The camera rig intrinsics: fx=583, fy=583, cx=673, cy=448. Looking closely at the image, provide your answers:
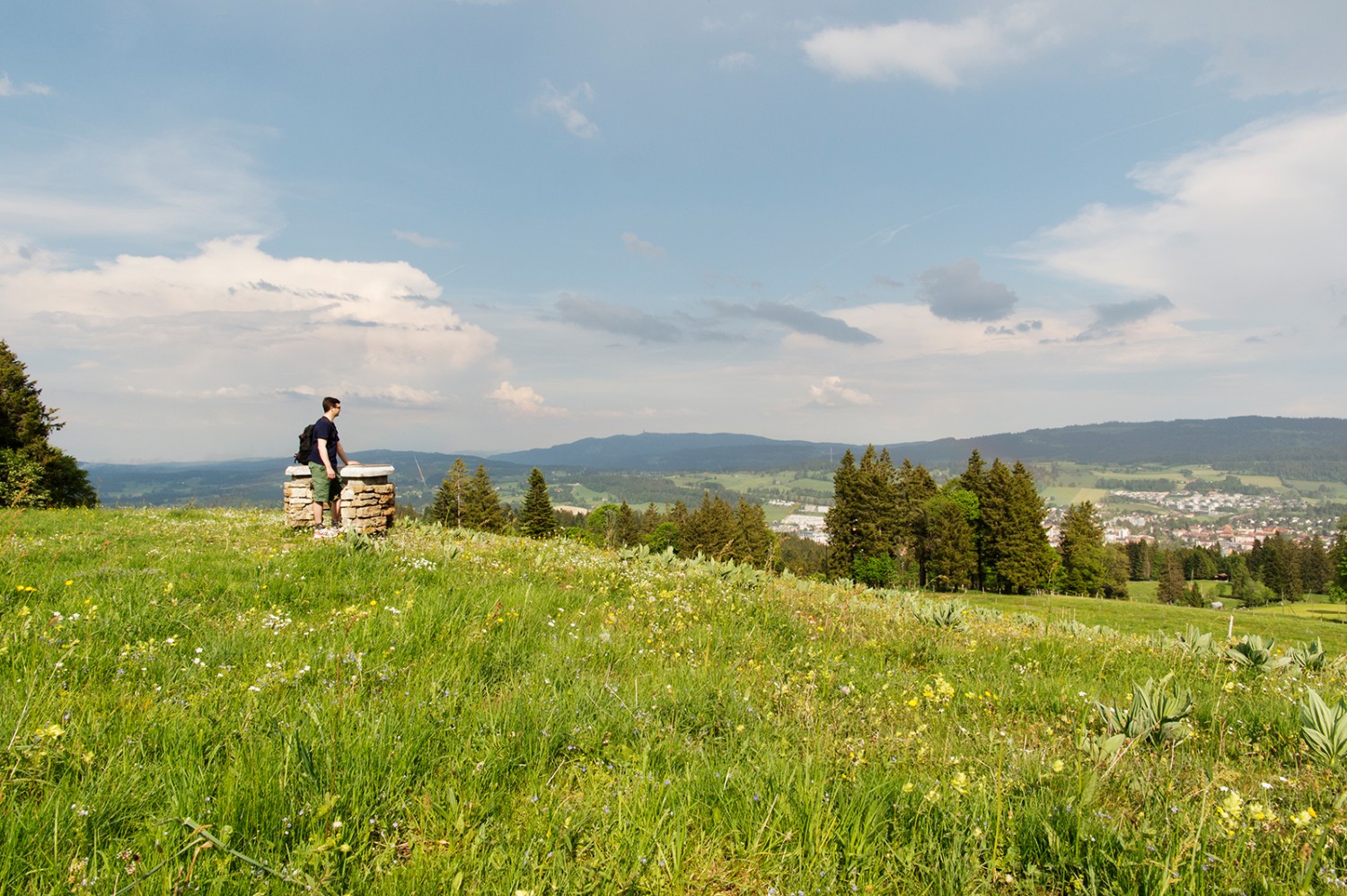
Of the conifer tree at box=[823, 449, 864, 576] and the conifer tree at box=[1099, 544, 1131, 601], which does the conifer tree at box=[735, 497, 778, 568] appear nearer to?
the conifer tree at box=[823, 449, 864, 576]

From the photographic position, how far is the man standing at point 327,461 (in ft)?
41.5

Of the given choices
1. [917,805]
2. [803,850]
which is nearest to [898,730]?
[917,805]

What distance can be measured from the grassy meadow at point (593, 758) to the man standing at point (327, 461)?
6164 millimetres

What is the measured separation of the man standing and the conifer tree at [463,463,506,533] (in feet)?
158

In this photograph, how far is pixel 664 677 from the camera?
464 cm

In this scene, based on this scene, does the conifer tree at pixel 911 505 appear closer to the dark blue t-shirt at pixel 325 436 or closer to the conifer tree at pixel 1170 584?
the conifer tree at pixel 1170 584

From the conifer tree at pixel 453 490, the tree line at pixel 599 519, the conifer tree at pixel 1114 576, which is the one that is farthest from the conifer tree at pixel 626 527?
the conifer tree at pixel 1114 576

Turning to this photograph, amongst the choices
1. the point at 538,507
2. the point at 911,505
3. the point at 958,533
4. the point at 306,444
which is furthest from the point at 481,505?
the point at 306,444

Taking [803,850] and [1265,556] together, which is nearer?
[803,850]

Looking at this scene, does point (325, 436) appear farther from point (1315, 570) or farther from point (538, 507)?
point (1315, 570)

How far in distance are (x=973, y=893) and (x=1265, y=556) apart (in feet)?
477

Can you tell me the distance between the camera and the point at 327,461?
1285 centimetres

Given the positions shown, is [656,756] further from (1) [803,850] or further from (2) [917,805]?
(2) [917,805]

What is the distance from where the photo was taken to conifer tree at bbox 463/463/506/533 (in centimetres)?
6144
